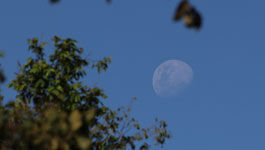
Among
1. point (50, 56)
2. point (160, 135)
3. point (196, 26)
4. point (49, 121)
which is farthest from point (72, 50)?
point (196, 26)

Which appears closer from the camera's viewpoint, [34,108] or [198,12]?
[198,12]

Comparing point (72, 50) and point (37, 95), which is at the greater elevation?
point (72, 50)

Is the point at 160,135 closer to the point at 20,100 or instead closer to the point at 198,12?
the point at 20,100

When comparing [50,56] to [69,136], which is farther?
[50,56]

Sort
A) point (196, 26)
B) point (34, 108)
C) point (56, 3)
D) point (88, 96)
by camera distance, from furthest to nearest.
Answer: point (88, 96) → point (34, 108) → point (56, 3) → point (196, 26)

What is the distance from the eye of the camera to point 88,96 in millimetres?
17703

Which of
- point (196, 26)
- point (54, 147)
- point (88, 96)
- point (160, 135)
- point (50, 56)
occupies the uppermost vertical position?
point (50, 56)

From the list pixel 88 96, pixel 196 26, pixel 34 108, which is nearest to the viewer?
pixel 196 26

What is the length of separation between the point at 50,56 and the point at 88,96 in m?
2.46

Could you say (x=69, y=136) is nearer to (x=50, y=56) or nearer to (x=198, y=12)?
(x=198, y=12)

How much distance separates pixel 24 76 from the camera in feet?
59.2

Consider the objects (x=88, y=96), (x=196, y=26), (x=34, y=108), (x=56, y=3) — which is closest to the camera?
(x=196, y=26)

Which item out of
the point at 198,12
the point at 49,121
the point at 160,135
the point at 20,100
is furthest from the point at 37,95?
the point at 198,12

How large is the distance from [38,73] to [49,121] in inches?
501
